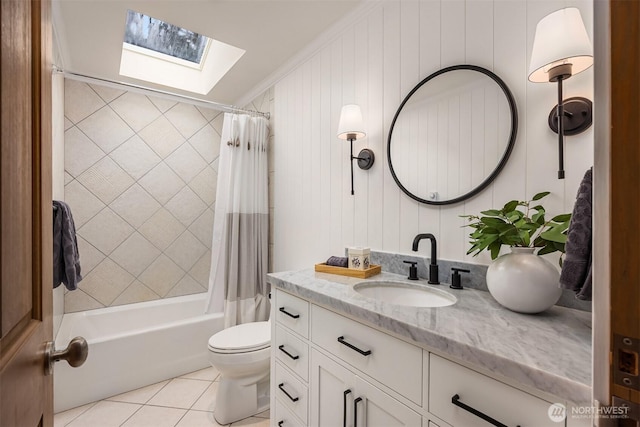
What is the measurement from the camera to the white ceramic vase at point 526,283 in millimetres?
838

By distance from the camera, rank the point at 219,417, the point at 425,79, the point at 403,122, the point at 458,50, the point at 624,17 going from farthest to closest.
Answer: the point at 219,417 < the point at 403,122 < the point at 425,79 < the point at 458,50 < the point at 624,17

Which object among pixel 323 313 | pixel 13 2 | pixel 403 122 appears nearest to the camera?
pixel 13 2

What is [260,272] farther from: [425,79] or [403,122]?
[425,79]

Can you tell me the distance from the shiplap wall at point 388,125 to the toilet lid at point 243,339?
533 mm

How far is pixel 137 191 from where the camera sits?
108 inches

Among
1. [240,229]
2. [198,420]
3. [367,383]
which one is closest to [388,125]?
[367,383]

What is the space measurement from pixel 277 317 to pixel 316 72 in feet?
5.22

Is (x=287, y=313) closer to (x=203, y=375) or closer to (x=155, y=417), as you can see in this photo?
(x=155, y=417)

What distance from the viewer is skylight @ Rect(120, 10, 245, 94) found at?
240 centimetres

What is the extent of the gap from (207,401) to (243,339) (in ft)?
1.81

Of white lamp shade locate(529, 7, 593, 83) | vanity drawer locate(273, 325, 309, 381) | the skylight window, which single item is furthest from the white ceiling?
vanity drawer locate(273, 325, 309, 381)

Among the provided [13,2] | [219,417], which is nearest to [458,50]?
[13,2]

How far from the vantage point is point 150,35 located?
2477 mm

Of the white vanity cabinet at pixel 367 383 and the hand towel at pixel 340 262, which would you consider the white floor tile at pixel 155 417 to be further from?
the hand towel at pixel 340 262
